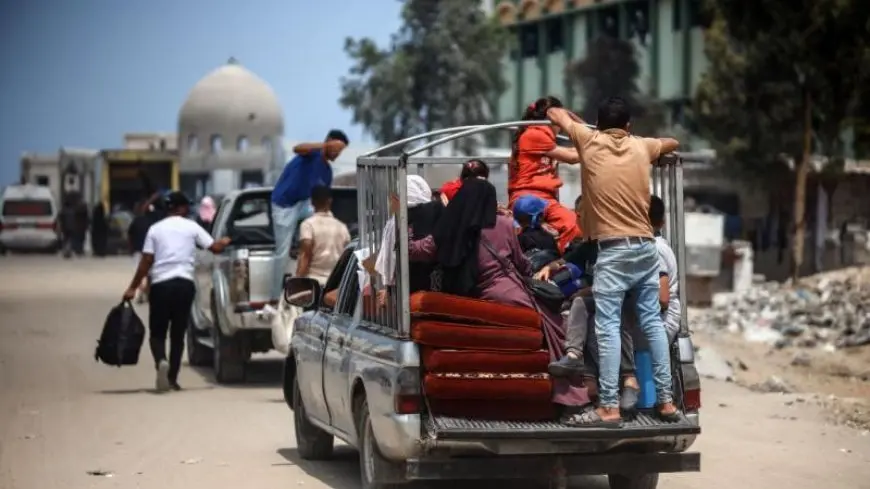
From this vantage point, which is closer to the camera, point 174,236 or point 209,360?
point 174,236

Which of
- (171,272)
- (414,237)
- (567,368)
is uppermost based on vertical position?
(414,237)

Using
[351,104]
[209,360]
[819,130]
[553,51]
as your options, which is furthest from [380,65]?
[209,360]

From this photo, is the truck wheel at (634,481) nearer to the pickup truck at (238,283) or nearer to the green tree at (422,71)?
the pickup truck at (238,283)

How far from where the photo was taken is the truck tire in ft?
38.0

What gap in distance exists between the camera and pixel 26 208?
5756 cm

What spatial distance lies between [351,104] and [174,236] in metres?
46.0

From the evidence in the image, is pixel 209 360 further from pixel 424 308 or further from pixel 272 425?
pixel 424 308

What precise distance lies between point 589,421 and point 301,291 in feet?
10.4

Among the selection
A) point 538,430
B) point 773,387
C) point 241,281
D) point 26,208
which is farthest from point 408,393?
point 26,208

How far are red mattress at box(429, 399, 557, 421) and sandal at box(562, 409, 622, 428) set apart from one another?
15 centimetres

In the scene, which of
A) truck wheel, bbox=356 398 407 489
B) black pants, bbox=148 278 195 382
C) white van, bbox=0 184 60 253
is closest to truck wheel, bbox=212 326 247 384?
black pants, bbox=148 278 195 382

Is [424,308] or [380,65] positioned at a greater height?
[380,65]

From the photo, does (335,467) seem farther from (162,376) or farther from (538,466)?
(162,376)

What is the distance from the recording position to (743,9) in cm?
3631
